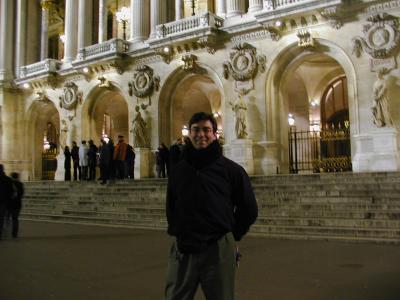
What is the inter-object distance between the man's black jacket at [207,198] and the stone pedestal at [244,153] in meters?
15.7

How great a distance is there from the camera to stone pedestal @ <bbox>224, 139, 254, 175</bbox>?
18875mm

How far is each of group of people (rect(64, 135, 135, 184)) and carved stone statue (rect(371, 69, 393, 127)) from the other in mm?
9604

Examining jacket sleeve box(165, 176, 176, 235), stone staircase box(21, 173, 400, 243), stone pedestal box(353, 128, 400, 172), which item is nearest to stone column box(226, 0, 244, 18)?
stone pedestal box(353, 128, 400, 172)

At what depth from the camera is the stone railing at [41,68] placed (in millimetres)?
27297

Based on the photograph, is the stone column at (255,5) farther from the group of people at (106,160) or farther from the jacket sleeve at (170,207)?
the jacket sleeve at (170,207)

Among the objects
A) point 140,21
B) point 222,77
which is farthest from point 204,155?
point 140,21

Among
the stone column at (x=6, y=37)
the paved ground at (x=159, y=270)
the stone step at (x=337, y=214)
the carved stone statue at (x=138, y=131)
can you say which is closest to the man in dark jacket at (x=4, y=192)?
the paved ground at (x=159, y=270)

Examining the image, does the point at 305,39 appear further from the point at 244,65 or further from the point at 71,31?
the point at 71,31

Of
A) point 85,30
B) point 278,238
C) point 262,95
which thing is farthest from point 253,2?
point 278,238

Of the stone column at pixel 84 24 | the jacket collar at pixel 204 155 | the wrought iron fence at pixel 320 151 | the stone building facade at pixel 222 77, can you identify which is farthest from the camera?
the stone column at pixel 84 24

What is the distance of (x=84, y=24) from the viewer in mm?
27297

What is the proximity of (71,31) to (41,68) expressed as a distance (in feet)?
9.48

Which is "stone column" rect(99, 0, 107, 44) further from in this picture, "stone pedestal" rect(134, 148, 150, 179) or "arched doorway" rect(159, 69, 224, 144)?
"stone pedestal" rect(134, 148, 150, 179)

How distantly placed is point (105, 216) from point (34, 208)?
474cm
